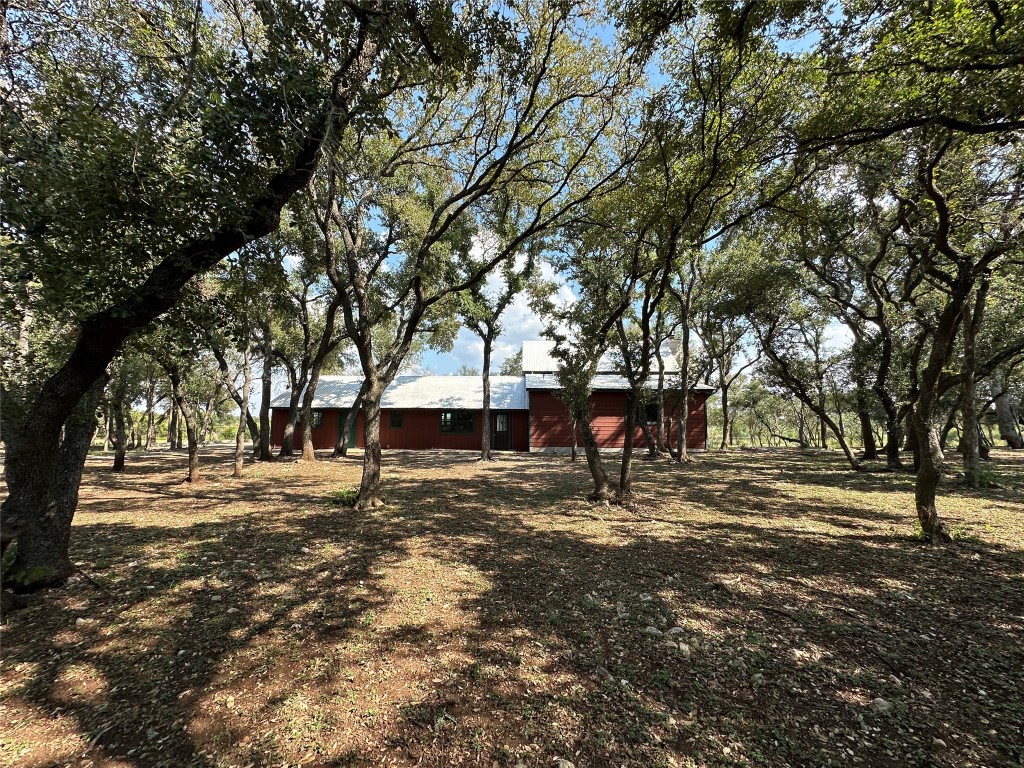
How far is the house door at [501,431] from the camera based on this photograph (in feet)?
88.3

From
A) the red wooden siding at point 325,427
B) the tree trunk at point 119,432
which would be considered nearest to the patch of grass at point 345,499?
the tree trunk at point 119,432

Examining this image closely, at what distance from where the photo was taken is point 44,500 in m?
4.11

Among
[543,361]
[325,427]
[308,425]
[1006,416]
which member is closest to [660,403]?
[543,361]

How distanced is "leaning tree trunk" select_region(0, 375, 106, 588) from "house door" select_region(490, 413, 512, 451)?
22726 mm

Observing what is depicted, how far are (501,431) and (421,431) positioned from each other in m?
5.30

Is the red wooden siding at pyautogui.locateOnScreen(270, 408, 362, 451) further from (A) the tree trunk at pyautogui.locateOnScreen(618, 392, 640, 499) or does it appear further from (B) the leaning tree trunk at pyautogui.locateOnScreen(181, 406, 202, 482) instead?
(A) the tree trunk at pyautogui.locateOnScreen(618, 392, 640, 499)

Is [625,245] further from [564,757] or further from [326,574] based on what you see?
[564,757]

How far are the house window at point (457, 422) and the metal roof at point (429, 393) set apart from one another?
72 centimetres

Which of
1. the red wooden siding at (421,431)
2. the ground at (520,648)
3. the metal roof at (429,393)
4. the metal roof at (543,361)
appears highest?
the metal roof at (543,361)

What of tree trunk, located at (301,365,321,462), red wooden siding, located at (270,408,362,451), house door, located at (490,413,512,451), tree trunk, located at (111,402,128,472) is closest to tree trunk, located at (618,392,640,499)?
tree trunk, located at (301,365,321,462)

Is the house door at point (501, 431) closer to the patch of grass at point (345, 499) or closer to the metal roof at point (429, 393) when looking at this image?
the metal roof at point (429, 393)

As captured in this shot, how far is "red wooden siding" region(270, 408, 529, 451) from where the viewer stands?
1045 inches

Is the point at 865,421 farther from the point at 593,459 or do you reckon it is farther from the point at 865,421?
the point at 593,459

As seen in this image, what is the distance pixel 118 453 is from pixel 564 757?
63.3ft
